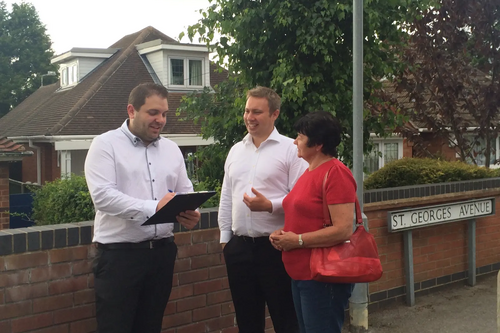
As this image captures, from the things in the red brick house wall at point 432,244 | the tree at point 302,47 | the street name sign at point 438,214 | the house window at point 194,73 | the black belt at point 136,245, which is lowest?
the red brick house wall at point 432,244

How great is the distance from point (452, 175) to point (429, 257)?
1317 millimetres

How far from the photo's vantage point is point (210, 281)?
4.80 m

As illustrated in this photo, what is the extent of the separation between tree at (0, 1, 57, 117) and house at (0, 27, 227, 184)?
1493cm

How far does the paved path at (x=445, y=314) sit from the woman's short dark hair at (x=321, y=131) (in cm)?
301

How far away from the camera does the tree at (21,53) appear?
39.8 metres

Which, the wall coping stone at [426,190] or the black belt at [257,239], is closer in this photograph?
the black belt at [257,239]

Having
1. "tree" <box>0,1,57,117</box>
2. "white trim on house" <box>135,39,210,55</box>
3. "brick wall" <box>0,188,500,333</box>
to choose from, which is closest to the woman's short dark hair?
"brick wall" <box>0,188,500,333</box>

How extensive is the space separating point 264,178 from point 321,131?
0.65 meters

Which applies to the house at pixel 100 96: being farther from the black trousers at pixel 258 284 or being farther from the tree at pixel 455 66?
the black trousers at pixel 258 284

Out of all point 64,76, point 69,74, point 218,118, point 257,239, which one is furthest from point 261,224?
point 64,76

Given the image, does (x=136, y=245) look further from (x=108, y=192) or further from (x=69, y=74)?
(x=69, y=74)

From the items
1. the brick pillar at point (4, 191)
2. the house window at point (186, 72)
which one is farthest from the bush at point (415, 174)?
the house window at point (186, 72)

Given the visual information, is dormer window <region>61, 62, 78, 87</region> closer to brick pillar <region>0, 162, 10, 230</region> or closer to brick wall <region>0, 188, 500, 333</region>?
brick pillar <region>0, 162, 10, 230</region>

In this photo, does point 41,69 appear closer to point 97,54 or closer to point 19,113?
point 19,113
